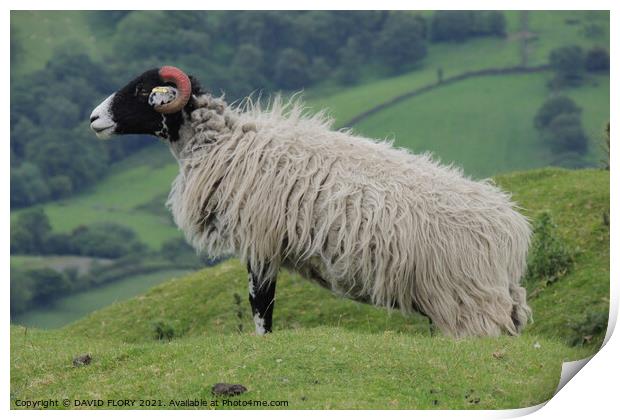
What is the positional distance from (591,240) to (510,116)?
170 inches

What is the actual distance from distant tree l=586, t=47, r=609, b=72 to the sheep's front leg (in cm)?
717

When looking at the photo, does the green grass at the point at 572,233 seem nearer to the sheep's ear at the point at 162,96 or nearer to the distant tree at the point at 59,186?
the sheep's ear at the point at 162,96

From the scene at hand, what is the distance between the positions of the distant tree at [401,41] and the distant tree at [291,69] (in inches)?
73.7

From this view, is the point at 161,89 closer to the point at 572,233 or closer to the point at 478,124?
the point at 572,233

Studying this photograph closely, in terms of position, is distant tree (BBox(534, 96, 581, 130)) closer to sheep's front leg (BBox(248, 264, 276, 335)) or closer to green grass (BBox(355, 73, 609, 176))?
green grass (BBox(355, 73, 609, 176))

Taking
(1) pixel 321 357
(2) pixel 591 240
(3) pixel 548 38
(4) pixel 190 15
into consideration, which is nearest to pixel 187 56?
(4) pixel 190 15

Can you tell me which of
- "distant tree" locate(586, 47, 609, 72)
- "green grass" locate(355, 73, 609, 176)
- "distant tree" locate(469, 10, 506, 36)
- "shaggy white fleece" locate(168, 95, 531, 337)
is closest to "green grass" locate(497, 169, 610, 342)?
"green grass" locate(355, 73, 609, 176)

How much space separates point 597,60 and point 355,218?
23.0ft

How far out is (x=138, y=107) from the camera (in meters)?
14.4

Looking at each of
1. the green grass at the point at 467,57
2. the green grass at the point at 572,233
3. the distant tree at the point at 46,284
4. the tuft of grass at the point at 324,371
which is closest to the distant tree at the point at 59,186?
the distant tree at the point at 46,284

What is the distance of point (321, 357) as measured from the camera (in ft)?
40.3

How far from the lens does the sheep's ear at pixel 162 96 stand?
1434 cm

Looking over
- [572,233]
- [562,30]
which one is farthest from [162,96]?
[572,233]

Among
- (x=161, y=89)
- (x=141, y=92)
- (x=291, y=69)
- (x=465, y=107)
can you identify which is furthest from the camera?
(x=465, y=107)
